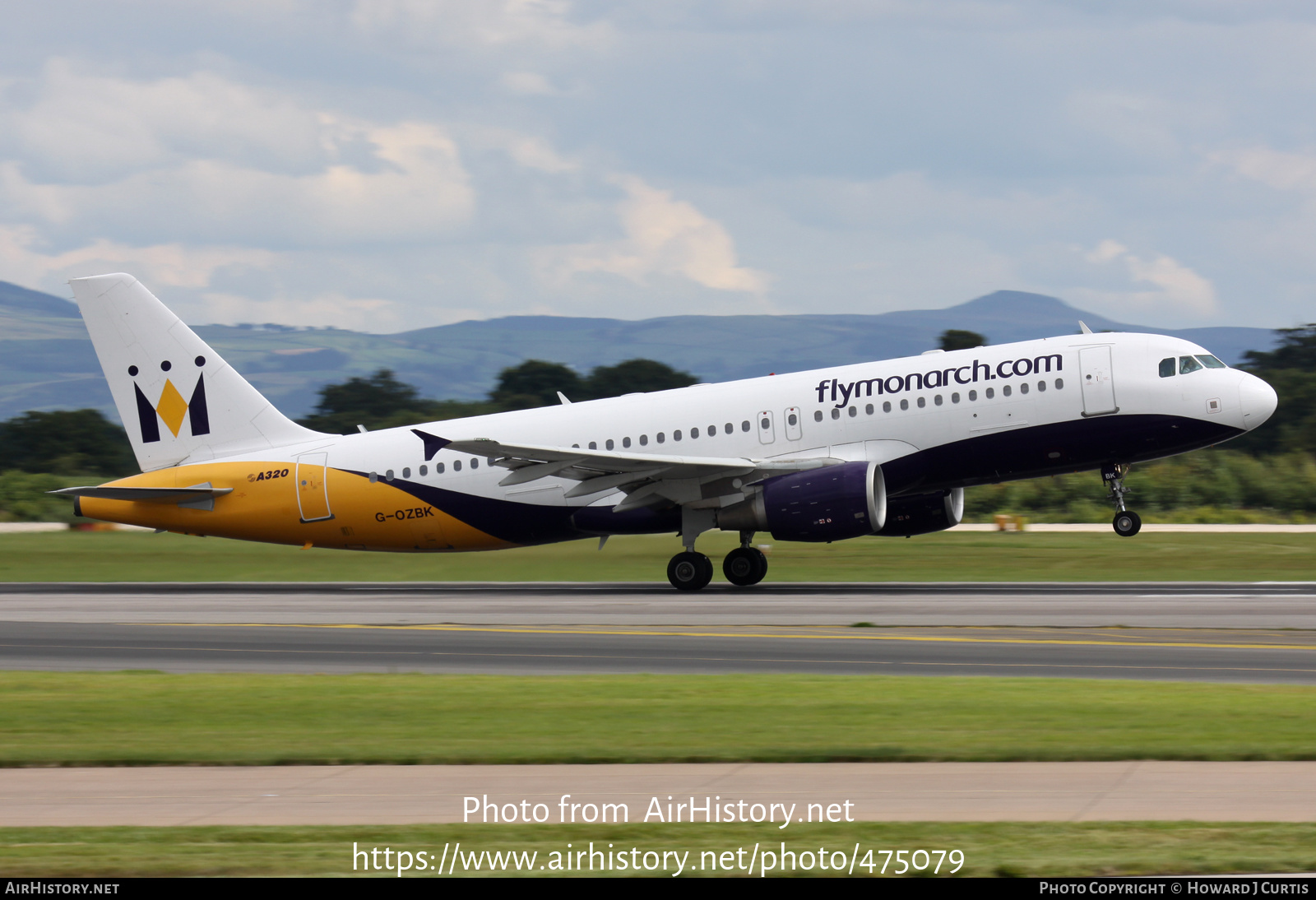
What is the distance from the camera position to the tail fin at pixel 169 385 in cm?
3425

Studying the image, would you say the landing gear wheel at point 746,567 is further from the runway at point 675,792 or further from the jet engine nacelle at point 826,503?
the runway at point 675,792

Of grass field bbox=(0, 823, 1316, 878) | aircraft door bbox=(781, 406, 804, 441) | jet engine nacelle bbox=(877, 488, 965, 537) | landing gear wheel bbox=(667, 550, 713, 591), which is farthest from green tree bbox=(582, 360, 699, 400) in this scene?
grass field bbox=(0, 823, 1316, 878)

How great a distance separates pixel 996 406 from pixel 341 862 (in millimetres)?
22776

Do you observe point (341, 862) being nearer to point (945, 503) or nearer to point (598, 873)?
point (598, 873)

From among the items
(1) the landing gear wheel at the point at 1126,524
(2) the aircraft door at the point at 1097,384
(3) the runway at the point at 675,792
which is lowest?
(3) the runway at the point at 675,792

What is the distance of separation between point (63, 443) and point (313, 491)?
56.4 meters

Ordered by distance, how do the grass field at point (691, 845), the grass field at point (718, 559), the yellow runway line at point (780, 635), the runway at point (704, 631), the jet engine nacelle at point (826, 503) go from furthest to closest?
the grass field at point (718, 559) → the jet engine nacelle at point (826, 503) → the yellow runway line at point (780, 635) → the runway at point (704, 631) → the grass field at point (691, 845)

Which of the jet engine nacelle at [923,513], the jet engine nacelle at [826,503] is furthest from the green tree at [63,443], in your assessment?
the jet engine nacelle at [826,503]

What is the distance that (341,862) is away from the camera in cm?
863

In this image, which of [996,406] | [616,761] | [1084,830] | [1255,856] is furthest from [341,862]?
[996,406]

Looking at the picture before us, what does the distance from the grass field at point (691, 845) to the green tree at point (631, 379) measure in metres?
83.4

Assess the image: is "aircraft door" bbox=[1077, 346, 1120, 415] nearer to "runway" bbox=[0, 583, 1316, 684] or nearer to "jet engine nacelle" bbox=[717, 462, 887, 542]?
"runway" bbox=[0, 583, 1316, 684]

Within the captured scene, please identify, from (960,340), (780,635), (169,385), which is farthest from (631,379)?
(780,635)

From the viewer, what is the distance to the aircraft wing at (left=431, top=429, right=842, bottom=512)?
29.5 meters
